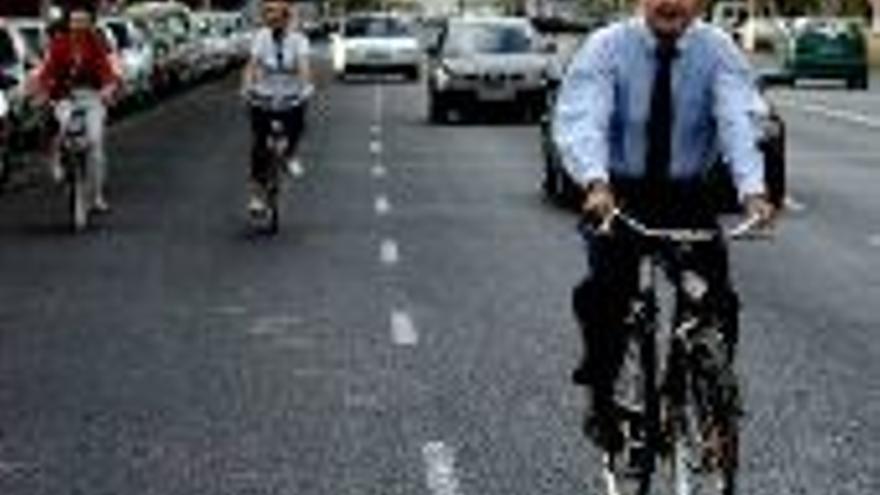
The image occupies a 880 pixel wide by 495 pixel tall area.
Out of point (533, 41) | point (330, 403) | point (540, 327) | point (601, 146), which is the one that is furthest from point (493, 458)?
point (533, 41)

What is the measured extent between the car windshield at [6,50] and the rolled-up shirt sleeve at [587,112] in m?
24.0

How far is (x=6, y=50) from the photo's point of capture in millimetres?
32312

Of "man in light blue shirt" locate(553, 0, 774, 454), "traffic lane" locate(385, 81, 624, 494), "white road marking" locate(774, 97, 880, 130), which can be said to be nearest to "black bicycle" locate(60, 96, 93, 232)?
"traffic lane" locate(385, 81, 624, 494)

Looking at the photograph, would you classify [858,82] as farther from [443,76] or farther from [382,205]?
[382,205]

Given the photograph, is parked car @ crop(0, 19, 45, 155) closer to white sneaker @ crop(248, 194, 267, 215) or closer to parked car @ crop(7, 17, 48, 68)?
parked car @ crop(7, 17, 48, 68)

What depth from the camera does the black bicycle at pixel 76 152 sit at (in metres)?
22.3

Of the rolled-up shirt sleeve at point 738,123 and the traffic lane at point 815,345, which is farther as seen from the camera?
the traffic lane at point 815,345

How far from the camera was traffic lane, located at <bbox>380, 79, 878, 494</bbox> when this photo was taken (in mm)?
10516

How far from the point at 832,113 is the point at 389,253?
28.7 metres

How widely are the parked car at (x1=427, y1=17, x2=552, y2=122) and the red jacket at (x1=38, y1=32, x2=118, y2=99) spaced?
777 inches

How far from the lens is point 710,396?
7.95m

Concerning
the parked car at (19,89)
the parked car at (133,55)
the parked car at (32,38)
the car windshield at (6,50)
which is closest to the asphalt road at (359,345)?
the parked car at (19,89)

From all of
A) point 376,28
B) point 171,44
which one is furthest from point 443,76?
point 376,28

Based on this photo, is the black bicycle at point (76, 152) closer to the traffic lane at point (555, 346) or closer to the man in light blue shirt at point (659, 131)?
the traffic lane at point (555, 346)
